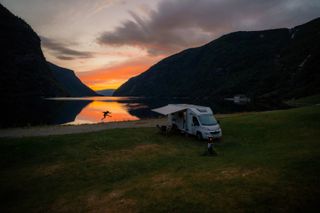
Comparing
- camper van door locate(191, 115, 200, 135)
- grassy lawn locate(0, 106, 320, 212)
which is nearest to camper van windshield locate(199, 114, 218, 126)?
camper van door locate(191, 115, 200, 135)

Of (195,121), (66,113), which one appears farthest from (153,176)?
(66,113)

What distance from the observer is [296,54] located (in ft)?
629

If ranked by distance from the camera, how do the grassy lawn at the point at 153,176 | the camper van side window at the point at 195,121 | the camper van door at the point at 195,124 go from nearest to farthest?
1. the grassy lawn at the point at 153,176
2. the camper van door at the point at 195,124
3. the camper van side window at the point at 195,121

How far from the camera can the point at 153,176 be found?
12.7 m

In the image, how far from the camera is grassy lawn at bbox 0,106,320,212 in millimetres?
8496

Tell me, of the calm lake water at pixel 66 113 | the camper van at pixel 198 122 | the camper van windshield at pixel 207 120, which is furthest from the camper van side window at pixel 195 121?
the calm lake water at pixel 66 113

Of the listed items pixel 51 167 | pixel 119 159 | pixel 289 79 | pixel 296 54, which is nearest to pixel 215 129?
pixel 119 159

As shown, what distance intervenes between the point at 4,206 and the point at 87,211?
442cm

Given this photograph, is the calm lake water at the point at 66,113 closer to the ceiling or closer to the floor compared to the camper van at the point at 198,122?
closer to the floor

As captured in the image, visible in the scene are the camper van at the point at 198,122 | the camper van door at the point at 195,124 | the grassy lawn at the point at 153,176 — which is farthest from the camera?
the camper van door at the point at 195,124

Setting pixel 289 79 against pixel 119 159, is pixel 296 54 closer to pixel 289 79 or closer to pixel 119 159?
pixel 289 79

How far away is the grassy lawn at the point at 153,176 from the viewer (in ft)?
27.9

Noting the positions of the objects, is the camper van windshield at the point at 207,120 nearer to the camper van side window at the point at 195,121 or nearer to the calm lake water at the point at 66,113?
the camper van side window at the point at 195,121

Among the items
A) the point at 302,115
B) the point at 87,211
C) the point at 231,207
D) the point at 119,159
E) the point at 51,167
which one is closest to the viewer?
the point at 231,207
